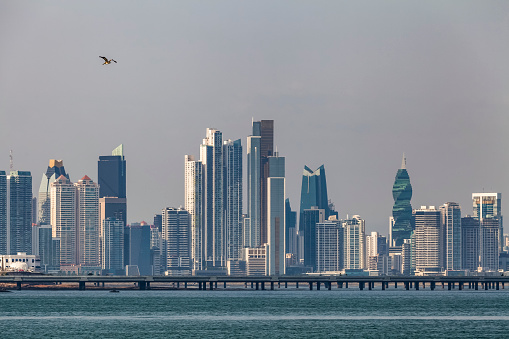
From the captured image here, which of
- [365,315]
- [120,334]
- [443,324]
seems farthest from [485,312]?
[120,334]

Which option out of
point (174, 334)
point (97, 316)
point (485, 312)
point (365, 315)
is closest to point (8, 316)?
point (97, 316)

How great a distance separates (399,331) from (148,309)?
6326 cm

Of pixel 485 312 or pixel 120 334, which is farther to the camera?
pixel 485 312

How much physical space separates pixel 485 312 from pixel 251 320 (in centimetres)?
4539

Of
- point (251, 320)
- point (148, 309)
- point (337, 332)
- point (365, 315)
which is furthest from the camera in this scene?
point (148, 309)

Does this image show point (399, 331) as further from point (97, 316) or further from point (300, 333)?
point (97, 316)

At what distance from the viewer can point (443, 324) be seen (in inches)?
5699

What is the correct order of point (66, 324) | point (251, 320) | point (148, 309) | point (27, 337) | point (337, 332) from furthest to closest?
point (148, 309) < point (251, 320) < point (66, 324) < point (337, 332) < point (27, 337)

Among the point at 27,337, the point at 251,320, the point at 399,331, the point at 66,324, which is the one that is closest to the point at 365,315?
the point at 251,320

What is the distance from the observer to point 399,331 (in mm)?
132375

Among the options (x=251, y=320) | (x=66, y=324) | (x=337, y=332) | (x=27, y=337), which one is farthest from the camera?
(x=251, y=320)

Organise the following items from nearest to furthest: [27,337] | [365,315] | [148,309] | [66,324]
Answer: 1. [27,337]
2. [66,324]
3. [365,315]
4. [148,309]

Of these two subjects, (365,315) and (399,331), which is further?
(365,315)

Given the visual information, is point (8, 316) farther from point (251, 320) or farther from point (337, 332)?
point (337, 332)
